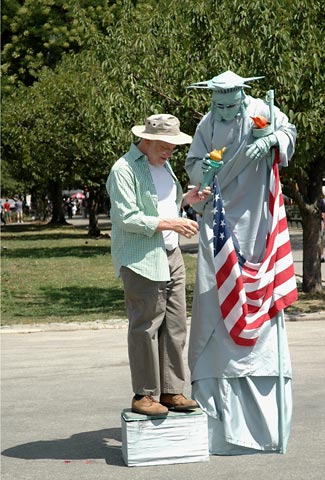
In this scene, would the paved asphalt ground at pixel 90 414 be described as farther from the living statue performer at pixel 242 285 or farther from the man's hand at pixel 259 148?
the man's hand at pixel 259 148

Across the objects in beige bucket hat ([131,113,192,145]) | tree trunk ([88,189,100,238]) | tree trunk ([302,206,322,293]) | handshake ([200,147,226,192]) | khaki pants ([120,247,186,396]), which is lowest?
tree trunk ([88,189,100,238])

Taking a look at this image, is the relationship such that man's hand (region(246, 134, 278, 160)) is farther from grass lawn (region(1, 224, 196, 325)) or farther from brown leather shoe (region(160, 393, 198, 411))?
grass lawn (region(1, 224, 196, 325))

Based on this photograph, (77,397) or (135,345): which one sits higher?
(135,345)

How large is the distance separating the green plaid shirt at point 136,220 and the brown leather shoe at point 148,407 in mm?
695

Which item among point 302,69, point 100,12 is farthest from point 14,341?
point 100,12

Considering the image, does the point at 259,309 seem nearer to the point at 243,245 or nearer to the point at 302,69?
the point at 243,245

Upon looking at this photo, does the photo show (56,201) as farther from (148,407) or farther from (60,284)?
(148,407)

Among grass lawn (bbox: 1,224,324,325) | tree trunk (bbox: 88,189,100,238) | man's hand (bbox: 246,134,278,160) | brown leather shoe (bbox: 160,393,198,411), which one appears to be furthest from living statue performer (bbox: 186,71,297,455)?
tree trunk (bbox: 88,189,100,238)

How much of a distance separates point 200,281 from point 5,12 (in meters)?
42.1

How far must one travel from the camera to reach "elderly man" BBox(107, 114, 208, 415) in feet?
19.9

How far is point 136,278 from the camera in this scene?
6.12 m

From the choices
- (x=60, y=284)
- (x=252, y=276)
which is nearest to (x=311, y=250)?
(x=60, y=284)

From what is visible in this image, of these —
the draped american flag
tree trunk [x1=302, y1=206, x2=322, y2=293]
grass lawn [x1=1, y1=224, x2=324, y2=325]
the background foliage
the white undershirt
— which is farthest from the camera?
tree trunk [x1=302, y1=206, x2=322, y2=293]

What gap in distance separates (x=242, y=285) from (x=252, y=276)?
0.35ft
